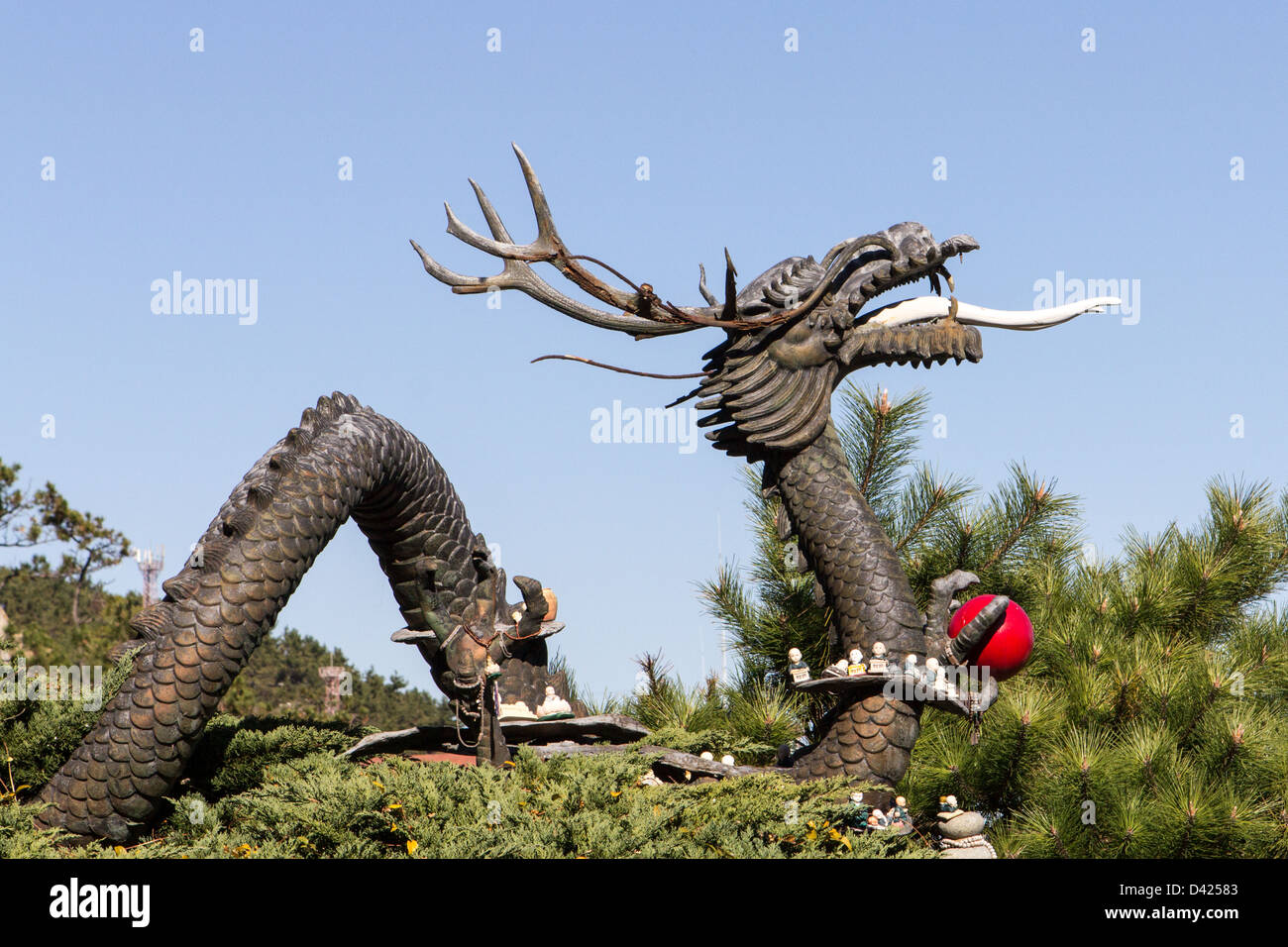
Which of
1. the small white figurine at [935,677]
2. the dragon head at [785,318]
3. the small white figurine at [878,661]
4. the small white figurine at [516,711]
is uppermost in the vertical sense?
the dragon head at [785,318]

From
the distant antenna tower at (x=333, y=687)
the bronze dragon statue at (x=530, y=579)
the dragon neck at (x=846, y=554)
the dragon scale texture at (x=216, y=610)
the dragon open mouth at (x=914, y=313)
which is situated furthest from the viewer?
the distant antenna tower at (x=333, y=687)

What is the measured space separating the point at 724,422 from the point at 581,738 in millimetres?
1493

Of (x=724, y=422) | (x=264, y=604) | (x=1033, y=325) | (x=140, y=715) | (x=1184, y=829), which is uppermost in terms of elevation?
(x=1033, y=325)

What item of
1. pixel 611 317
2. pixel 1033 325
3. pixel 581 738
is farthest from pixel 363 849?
pixel 1033 325

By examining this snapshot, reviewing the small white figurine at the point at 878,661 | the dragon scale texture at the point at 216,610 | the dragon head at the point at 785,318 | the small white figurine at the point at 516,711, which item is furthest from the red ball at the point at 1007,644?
the dragon scale texture at the point at 216,610

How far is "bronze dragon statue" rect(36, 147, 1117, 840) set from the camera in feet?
15.4

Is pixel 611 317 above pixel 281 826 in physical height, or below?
above

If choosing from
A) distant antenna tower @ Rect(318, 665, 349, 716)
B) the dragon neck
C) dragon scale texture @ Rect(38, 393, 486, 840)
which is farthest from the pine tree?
distant antenna tower @ Rect(318, 665, 349, 716)

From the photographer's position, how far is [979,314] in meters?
5.76

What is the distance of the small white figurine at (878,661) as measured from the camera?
16.7 feet

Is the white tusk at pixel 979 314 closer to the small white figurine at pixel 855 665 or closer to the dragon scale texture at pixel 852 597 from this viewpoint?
the dragon scale texture at pixel 852 597

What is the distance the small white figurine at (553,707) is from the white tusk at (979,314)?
2.11 meters

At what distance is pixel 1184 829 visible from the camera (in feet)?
19.6
